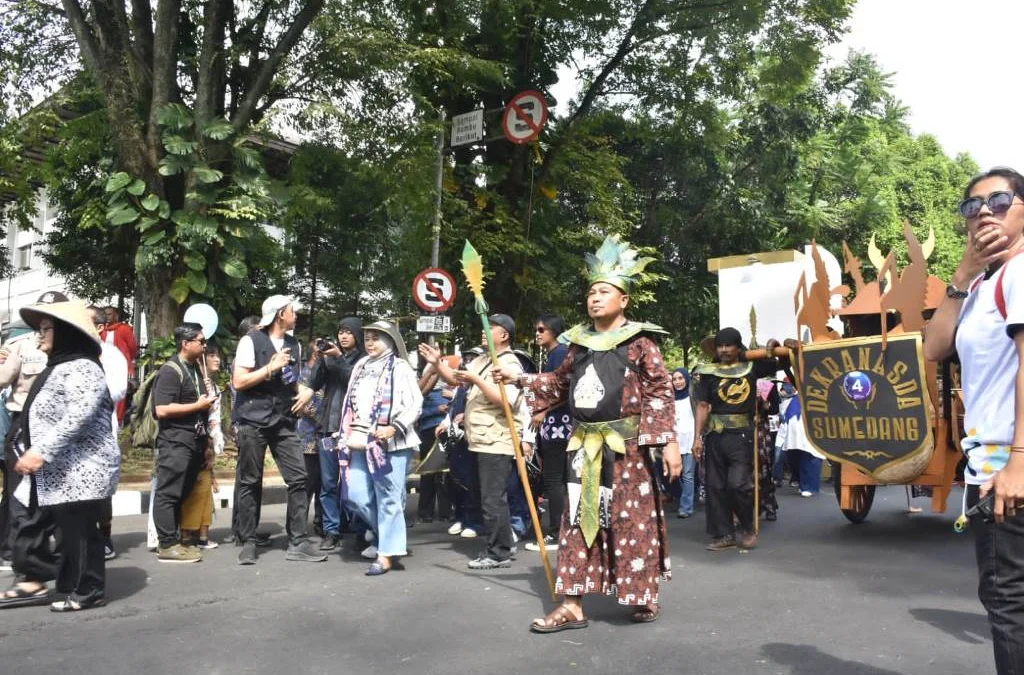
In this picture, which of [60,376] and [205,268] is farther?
[205,268]

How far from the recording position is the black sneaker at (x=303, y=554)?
698cm

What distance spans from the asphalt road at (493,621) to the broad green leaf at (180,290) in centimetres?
491

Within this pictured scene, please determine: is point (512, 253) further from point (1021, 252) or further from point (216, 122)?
point (1021, 252)

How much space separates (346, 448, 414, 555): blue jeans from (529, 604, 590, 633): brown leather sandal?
5.89 ft

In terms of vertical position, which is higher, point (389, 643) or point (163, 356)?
point (163, 356)

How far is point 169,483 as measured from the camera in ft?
21.9

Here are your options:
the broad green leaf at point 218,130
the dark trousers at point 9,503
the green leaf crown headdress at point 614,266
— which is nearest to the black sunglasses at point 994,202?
the green leaf crown headdress at point 614,266

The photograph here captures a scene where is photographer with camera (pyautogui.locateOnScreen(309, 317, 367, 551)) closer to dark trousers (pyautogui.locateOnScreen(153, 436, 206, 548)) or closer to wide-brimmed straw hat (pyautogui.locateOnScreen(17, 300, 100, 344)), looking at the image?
dark trousers (pyautogui.locateOnScreen(153, 436, 206, 548))

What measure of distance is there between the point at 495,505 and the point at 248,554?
5.87 ft

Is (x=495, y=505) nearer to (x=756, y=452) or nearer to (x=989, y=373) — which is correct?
(x=756, y=452)

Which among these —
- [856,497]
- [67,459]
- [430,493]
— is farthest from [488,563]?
[856,497]

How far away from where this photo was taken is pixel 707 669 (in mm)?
4250

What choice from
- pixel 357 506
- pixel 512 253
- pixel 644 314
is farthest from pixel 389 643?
pixel 644 314

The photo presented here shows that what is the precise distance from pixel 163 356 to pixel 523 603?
25.4ft
